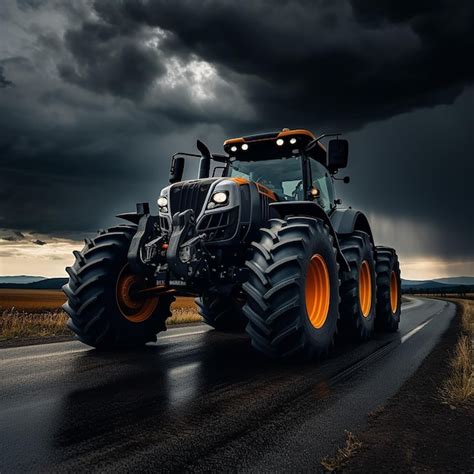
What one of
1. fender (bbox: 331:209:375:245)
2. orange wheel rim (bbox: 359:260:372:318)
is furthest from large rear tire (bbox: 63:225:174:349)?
orange wheel rim (bbox: 359:260:372:318)

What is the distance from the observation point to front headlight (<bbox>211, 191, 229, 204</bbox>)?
19.4 feet

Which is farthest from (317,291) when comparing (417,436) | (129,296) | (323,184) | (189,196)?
(417,436)

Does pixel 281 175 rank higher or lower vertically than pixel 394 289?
higher

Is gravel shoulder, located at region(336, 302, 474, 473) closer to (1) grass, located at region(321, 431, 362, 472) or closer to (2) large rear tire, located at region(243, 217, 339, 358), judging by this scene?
(1) grass, located at region(321, 431, 362, 472)

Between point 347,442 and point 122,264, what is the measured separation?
4.31m

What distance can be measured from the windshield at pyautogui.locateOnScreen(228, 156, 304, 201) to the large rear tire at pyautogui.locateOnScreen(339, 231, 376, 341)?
3.98 feet

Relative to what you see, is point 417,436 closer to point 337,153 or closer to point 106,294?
point 106,294

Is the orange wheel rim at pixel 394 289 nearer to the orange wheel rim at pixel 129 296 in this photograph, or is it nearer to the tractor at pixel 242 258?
the tractor at pixel 242 258

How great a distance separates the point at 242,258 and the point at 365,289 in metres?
3.19

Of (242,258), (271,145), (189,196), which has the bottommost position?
(242,258)

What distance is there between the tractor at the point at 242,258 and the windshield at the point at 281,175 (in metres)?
0.02

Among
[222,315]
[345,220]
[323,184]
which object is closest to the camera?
[345,220]

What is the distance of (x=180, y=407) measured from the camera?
3.63 metres

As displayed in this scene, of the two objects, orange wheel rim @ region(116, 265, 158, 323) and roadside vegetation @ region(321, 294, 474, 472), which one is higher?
orange wheel rim @ region(116, 265, 158, 323)
